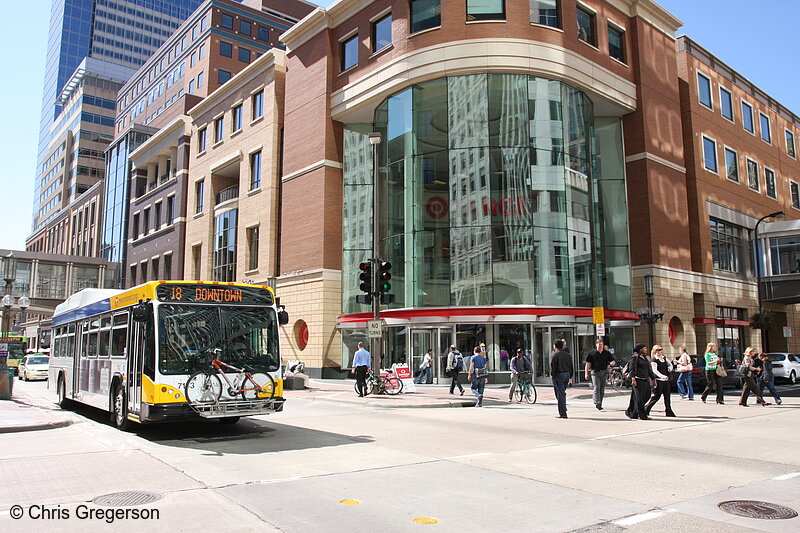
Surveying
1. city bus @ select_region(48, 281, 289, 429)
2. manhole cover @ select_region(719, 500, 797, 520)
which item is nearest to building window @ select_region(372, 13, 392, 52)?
city bus @ select_region(48, 281, 289, 429)

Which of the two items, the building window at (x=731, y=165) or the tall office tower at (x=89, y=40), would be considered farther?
the tall office tower at (x=89, y=40)

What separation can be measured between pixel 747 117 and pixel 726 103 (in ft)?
13.5

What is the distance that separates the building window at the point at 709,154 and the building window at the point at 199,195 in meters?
36.2

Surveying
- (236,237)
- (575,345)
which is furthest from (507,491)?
(236,237)

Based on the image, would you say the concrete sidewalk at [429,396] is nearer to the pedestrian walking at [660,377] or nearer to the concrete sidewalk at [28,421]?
the pedestrian walking at [660,377]

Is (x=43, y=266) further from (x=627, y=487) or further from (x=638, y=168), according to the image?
(x=627, y=487)

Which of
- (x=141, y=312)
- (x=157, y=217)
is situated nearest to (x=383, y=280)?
(x=141, y=312)

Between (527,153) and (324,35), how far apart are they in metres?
15.3

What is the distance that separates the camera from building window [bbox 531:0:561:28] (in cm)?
2928

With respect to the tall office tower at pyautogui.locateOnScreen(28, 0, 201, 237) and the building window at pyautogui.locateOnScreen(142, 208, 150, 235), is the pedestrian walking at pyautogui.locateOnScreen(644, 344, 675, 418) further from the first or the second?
the tall office tower at pyautogui.locateOnScreen(28, 0, 201, 237)

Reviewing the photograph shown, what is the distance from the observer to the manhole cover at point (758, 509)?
598 centimetres

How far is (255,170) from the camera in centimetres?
4159

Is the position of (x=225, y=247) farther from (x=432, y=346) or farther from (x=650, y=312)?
(x=650, y=312)

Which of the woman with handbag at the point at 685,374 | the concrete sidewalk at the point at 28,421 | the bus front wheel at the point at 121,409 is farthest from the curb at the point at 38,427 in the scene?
the woman with handbag at the point at 685,374
